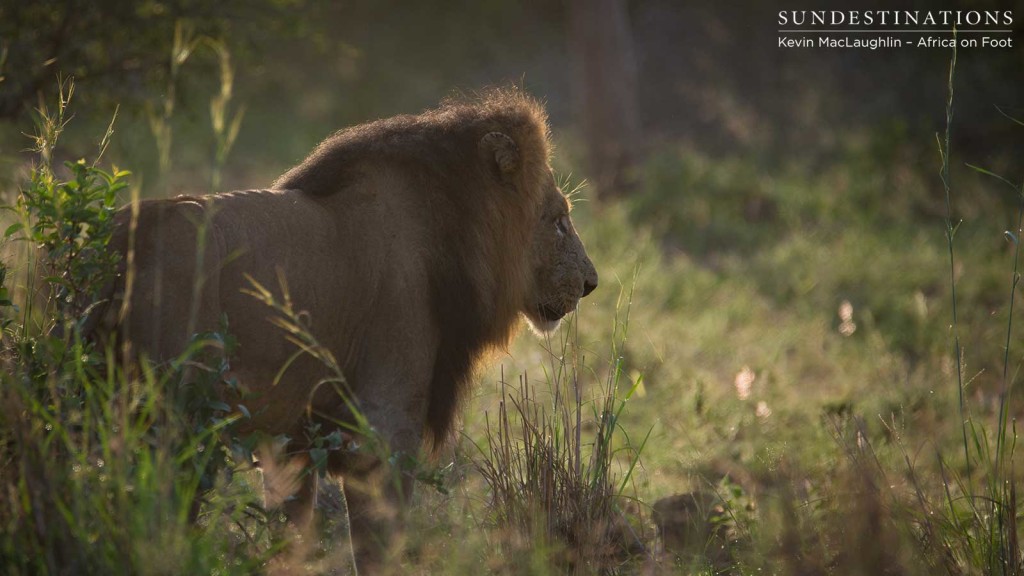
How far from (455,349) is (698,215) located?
30.3ft

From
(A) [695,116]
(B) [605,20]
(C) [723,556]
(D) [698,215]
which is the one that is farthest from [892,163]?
(C) [723,556]

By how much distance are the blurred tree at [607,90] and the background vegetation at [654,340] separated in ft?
1.03

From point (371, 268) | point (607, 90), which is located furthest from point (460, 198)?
point (607, 90)

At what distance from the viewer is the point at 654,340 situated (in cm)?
782

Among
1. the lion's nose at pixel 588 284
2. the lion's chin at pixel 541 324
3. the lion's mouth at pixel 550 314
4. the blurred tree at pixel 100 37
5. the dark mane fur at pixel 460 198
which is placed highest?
the blurred tree at pixel 100 37

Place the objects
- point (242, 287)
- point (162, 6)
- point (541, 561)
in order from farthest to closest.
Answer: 1. point (162, 6)
2. point (242, 287)
3. point (541, 561)

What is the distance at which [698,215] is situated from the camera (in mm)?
12625

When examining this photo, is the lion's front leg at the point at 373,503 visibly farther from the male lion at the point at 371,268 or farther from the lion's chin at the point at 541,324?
the lion's chin at the point at 541,324

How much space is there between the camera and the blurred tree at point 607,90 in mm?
14156

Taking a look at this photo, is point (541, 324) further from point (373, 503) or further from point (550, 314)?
point (373, 503)

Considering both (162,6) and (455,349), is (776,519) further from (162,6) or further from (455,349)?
(162,6)

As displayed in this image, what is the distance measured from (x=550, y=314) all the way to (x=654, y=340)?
140 inches

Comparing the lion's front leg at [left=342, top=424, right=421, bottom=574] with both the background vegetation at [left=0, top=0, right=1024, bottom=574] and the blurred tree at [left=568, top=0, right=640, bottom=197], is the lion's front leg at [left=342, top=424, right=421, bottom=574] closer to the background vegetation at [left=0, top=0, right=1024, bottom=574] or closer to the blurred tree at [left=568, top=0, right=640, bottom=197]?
the background vegetation at [left=0, top=0, right=1024, bottom=574]

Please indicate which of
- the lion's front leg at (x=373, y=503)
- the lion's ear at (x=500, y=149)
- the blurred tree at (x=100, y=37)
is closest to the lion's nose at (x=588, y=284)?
the lion's ear at (x=500, y=149)
